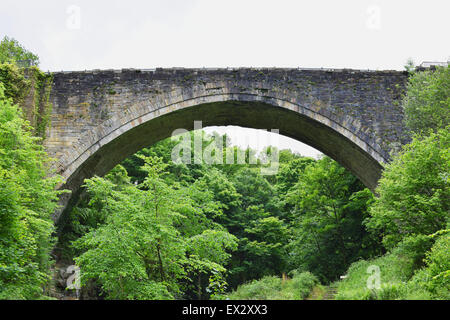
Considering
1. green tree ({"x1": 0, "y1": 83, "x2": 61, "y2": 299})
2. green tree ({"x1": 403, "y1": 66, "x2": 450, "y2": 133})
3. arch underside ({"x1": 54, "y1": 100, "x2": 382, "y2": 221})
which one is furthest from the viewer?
arch underside ({"x1": 54, "y1": 100, "x2": 382, "y2": 221})

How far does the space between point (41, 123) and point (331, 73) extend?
10407mm

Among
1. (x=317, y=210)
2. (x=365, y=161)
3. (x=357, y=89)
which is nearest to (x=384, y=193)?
(x=365, y=161)

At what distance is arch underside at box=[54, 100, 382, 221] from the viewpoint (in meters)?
13.4

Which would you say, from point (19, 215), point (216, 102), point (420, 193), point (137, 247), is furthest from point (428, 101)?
point (19, 215)

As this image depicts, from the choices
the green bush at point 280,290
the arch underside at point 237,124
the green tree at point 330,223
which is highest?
the arch underside at point 237,124

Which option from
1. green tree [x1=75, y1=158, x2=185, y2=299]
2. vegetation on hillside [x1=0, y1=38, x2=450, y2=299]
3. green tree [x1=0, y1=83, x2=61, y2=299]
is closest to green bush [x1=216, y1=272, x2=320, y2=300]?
vegetation on hillside [x1=0, y1=38, x2=450, y2=299]

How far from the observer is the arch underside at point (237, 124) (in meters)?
13.4

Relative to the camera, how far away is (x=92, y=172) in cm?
1430

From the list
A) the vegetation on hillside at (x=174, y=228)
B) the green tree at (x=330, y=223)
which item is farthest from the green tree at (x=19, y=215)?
the green tree at (x=330, y=223)

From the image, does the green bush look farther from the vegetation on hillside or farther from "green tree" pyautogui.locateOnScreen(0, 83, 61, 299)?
"green tree" pyautogui.locateOnScreen(0, 83, 61, 299)

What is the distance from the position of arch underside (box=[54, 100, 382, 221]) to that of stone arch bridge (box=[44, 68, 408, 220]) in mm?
52

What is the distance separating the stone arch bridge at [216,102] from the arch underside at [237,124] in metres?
0.05

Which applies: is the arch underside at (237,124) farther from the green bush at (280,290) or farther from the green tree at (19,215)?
the green bush at (280,290)
